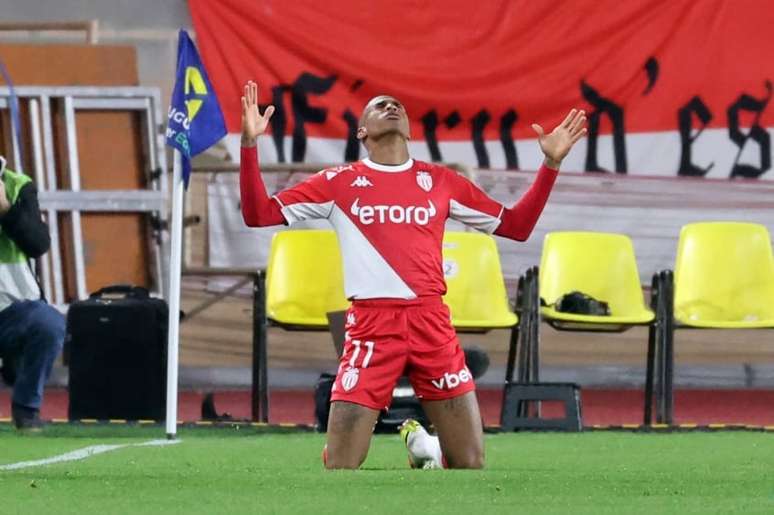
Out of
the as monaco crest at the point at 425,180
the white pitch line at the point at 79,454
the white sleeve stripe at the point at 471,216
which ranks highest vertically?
the as monaco crest at the point at 425,180

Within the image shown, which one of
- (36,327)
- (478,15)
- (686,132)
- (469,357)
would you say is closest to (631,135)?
(686,132)

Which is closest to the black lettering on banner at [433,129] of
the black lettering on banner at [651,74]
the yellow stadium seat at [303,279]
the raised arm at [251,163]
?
the black lettering on banner at [651,74]

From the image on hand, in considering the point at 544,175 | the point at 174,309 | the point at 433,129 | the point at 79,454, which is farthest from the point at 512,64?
the point at 544,175

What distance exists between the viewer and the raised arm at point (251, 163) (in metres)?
7.52

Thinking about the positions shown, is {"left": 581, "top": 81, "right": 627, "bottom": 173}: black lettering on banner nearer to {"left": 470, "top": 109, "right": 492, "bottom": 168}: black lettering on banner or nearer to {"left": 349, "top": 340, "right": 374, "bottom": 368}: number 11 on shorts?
{"left": 470, "top": 109, "right": 492, "bottom": 168}: black lettering on banner

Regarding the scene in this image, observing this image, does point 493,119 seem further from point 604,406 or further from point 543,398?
point 543,398

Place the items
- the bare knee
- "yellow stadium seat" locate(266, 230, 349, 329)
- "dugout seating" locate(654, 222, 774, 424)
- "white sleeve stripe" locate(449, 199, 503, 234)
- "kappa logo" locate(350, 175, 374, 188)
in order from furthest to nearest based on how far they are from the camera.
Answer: "dugout seating" locate(654, 222, 774, 424) → "yellow stadium seat" locate(266, 230, 349, 329) → "white sleeve stripe" locate(449, 199, 503, 234) → "kappa logo" locate(350, 175, 374, 188) → the bare knee

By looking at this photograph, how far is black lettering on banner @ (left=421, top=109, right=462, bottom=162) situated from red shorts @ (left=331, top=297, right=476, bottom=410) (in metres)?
5.82

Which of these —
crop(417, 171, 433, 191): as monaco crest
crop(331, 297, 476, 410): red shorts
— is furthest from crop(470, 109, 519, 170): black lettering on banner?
crop(331, 297, 476, 410): red shorts

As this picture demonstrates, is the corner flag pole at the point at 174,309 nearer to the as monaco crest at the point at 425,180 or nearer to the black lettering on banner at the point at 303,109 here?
the as monaco crest at the point at 425,180

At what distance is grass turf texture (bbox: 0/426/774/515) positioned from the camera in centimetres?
563

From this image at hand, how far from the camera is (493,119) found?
1338 cm

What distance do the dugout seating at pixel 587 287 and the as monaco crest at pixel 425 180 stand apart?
3599 millimetres

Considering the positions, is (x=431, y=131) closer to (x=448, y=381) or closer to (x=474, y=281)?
(x=474, y=281)
